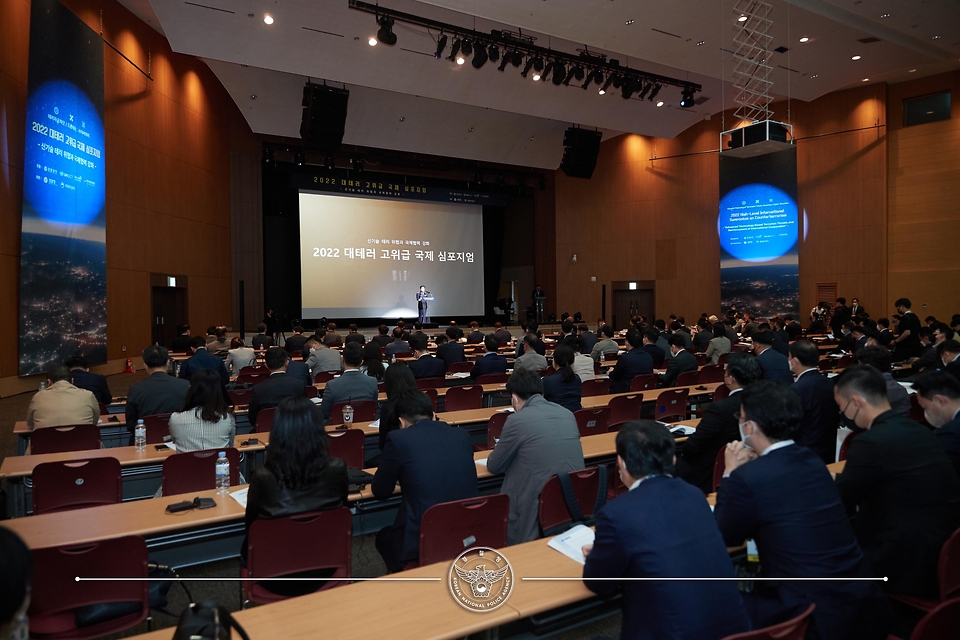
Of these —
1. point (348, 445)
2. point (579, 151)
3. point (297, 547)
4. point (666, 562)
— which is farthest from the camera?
point (579, 151)

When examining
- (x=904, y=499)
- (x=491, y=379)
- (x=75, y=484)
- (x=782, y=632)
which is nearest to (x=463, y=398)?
(x=491, y=379)

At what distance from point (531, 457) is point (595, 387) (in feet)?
11.5

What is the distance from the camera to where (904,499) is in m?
2.41

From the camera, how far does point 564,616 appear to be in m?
2.36

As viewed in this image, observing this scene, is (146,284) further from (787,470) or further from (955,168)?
(955,168)

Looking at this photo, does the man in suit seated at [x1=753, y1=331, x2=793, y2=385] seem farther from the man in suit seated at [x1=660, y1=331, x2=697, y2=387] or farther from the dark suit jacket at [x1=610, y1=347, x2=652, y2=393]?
the man in suit seated at [x1=660, y1=331, x2=697, y2=387]

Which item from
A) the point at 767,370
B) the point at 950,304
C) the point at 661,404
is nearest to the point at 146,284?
the point at 661,404

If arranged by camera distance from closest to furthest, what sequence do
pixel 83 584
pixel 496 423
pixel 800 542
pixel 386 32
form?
pixel 800 542
pixel 83 584
pixel 496 423
pixel 386 32

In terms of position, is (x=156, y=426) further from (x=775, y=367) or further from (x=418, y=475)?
(x=775, y=367)

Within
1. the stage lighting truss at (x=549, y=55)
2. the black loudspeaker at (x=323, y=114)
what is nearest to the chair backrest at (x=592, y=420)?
the stage lighting truss at (x=549, y=55)

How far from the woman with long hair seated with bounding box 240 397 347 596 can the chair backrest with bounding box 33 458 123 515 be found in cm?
158

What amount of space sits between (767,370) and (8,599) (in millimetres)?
5485

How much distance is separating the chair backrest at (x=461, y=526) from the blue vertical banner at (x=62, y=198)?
1065 centimetres

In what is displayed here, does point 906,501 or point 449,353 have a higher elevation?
point 449,353
